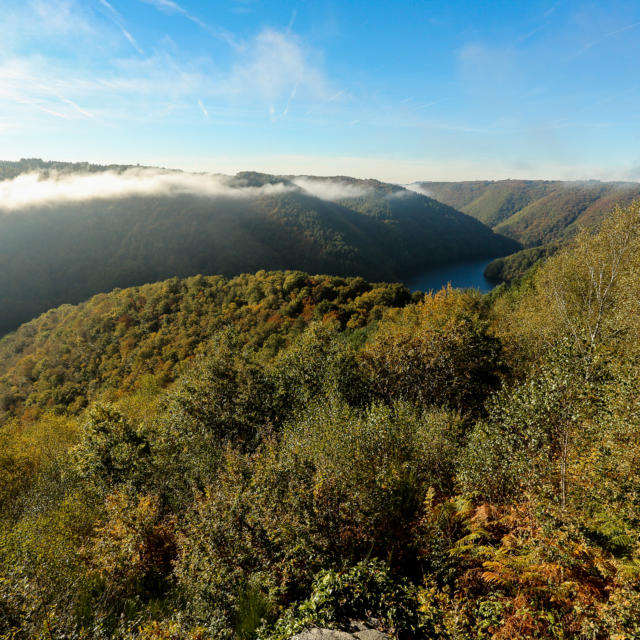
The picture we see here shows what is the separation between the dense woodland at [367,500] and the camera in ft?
29.1

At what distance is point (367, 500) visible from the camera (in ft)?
39.4

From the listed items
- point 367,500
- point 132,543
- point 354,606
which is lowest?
point 132,543

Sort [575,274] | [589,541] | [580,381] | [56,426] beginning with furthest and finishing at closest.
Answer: [56,426], [575,274], [580,381], [589,541]

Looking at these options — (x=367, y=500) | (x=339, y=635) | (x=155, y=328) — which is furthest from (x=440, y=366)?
(x=155, y=328)

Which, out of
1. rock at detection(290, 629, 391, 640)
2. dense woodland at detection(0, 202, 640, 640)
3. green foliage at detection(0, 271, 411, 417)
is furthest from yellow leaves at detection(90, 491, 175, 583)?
green foliage at detection(0, 271, 411, 417)

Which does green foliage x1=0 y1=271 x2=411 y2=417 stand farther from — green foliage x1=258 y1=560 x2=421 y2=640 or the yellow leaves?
green foliage x1=258 y1=560 x2=421 y2=640

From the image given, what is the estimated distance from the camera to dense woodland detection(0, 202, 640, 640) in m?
8.88

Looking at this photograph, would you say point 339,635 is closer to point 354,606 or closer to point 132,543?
point 354,606

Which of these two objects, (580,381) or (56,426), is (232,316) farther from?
(580,381)

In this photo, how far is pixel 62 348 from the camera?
340 feet

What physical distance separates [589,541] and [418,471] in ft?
23.6

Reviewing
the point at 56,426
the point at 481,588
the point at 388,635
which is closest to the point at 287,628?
the point at 388,635

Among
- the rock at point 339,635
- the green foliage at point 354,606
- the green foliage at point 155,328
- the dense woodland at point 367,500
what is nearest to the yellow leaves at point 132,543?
the dense woodland at point 367,500

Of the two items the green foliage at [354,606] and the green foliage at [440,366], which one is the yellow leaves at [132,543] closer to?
the green foliage at [354,606]
